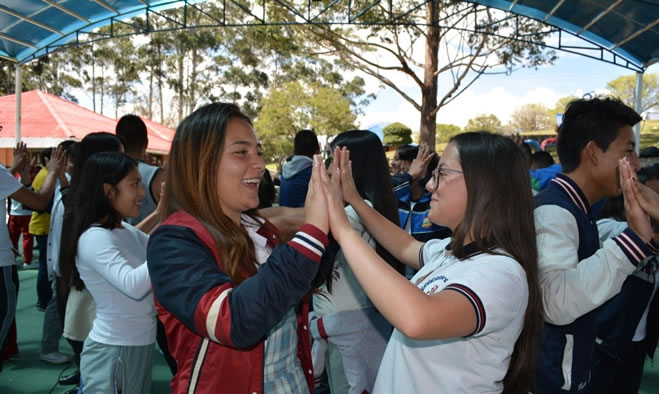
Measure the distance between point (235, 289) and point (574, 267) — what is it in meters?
1.15

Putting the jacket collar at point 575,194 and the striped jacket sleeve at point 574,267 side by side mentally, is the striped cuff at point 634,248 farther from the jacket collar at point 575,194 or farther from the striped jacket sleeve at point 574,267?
the jacket collar at point 575,194

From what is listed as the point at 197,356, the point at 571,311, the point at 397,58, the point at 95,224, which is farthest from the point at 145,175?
the point at 397,58

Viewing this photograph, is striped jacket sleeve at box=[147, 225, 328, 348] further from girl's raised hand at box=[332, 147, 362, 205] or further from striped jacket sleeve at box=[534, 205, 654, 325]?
striped jacket sleeve at box=[534, 205, 654, 325]

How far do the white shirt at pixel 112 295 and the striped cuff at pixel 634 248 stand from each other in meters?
1.90

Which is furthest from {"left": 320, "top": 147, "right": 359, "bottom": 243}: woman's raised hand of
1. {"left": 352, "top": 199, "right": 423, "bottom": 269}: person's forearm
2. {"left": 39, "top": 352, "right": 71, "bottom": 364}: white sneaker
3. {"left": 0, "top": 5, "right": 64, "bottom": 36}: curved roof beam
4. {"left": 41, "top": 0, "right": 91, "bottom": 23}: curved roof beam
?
{"left": 41, "top": 0, "right": 91, "bottom": 23}: curved roof beam

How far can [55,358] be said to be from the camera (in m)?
4.04

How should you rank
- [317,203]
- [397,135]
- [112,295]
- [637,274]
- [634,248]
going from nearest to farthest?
[317,203]
[634,248]
[112,295]
[637,274]
[397,135]

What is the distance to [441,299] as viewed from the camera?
45.4 inches

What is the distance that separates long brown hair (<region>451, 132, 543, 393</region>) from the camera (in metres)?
1.41

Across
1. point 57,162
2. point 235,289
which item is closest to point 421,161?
point 235,289

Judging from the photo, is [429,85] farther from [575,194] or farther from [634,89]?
[634,89]

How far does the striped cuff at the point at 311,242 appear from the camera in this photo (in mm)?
1189

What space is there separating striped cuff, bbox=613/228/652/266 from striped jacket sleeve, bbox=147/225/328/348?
1.00m

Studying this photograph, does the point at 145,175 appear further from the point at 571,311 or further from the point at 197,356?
the point at 571,311
